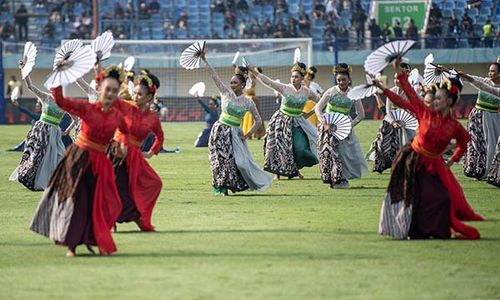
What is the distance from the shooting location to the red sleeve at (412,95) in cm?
1324

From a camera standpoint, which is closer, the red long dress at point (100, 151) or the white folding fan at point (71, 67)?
the white folding fan at point (71, 67)

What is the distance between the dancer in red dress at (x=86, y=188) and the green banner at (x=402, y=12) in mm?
35622

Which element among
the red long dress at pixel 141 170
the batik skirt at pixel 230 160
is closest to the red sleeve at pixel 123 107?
the red long dress at pixel 141 170

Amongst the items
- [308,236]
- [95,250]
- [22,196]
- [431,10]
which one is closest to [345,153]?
[22,196]

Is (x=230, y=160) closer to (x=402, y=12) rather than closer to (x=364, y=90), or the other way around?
(x=364, y=90)

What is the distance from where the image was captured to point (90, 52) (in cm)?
1241

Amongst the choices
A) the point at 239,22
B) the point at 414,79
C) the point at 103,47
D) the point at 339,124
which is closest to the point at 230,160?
the point at 339,124

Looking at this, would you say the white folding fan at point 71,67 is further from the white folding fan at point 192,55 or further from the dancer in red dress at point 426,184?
the white folding fan at point 192,55

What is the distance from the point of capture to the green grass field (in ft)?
34.4

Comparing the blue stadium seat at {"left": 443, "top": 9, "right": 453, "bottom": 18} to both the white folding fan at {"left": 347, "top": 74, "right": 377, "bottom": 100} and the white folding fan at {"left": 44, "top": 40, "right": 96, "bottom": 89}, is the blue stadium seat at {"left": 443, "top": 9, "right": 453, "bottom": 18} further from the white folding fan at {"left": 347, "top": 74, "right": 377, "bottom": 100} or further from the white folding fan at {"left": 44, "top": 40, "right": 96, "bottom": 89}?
the white folding fan at {"left": 44, "top": 40, "right": 96, "bottom": 89}

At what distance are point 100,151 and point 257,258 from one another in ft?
5.79

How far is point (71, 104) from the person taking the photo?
1230 cm

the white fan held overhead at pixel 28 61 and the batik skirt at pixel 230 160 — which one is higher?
the white fan held overhead at pixel 28 61

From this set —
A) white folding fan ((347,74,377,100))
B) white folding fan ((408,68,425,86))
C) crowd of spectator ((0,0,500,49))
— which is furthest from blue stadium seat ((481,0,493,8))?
white folding fan ((347,74,377,100))
